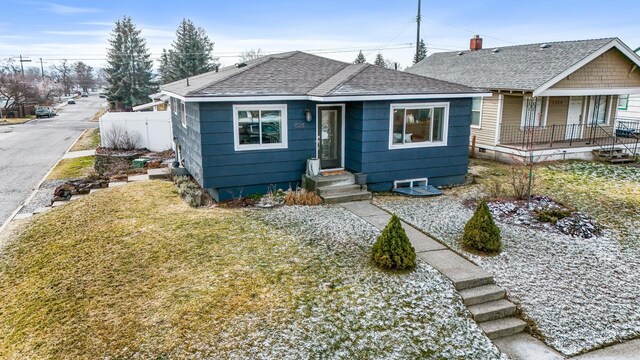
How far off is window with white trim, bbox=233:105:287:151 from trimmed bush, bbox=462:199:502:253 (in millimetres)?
5797

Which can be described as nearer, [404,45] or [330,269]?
[330,269]

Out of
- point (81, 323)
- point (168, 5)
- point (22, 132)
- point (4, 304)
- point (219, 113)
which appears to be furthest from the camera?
point (22, 132)

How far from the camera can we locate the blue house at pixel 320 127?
36.7 feet

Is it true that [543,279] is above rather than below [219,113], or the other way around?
below

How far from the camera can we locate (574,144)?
1841cm

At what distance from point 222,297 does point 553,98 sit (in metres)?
18.1

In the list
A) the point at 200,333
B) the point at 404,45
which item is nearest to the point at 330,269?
the point at 200,333

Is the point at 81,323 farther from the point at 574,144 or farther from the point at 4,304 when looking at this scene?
the point at 574,144

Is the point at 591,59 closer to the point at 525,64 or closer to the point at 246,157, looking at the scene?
the point at 525,64

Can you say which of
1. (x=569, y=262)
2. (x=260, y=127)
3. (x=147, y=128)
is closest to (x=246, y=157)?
(x=260, y=127)

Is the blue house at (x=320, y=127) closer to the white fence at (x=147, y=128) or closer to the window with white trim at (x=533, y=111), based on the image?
the window with white trim at (x=533, y=111)

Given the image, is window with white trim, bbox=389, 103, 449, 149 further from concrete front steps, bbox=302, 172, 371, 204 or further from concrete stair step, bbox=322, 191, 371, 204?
concrete stair step, bbox=322, 191, 371, 204

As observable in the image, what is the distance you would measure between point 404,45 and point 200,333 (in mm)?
43362

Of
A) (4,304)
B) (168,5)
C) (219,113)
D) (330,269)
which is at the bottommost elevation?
(4,304)
